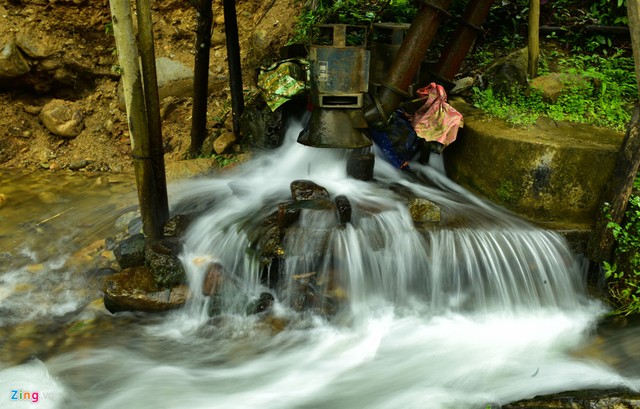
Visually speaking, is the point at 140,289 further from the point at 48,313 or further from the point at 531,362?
the point at 531,362

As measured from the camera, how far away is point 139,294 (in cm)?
459

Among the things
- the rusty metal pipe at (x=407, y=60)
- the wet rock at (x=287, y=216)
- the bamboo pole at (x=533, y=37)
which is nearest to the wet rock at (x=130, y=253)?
the wet rock at (x=287, y=216)

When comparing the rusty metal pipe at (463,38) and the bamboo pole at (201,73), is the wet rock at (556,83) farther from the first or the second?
the bamboo pole at (201,73)

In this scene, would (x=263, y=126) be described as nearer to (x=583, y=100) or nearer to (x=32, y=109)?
(x=32, y=109)

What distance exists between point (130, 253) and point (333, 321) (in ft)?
6.27

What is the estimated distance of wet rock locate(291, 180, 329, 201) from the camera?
5215mm

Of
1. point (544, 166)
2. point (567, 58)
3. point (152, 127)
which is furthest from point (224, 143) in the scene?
point (567, 58)

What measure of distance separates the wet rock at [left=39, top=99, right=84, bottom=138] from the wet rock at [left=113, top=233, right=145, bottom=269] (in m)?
3.08

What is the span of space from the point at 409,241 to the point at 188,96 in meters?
4.20

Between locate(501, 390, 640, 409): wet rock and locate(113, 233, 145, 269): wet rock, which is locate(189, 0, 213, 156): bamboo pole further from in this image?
locate(501, 390, 640, 409): wet rock

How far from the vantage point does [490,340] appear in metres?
4.50

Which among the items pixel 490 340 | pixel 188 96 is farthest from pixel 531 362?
pixel 188 96

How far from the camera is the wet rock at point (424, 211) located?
198 inches

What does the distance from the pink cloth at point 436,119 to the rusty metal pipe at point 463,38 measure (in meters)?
0.48
